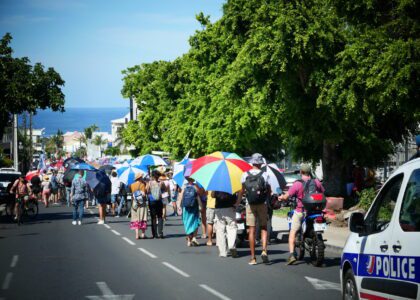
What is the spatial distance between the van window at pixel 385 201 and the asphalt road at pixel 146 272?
3.16 meters

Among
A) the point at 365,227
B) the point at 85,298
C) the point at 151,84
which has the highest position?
the point at 151,84

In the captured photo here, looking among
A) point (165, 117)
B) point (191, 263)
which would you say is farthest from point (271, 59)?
point (165, 117)

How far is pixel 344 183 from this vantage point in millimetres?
34969

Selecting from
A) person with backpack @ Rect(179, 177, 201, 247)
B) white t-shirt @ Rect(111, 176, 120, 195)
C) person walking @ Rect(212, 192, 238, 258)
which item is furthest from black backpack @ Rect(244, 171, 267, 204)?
white t-shirt @ Rect(111, 176, 120, 195)

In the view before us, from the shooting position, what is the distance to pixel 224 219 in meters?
17.5

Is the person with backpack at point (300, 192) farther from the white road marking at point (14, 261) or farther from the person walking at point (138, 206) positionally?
the person walking at point (138, 206)

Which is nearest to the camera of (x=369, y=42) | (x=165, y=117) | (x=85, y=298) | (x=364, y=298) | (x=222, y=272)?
(x=364, y=298)

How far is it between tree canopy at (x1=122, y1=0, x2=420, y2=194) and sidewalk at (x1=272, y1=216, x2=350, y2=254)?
3609 millimetres

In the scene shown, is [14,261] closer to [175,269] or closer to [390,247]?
[175,269]

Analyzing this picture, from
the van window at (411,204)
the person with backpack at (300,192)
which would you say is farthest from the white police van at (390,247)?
the person with backpack at (300,192)

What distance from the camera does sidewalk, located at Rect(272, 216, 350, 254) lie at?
60.1 feet

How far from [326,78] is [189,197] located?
891 cm

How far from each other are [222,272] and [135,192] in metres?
8.59

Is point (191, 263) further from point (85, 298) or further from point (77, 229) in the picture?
point (77, 229)
